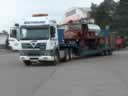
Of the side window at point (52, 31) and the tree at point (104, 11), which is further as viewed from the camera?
the tree at point (104, 11)

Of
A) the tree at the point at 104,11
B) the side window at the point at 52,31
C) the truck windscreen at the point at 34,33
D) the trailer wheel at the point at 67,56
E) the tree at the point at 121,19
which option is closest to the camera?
the truck windscreen at the point at 34,33

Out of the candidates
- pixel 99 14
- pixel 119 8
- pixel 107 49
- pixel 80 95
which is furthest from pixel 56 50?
pixel 99 14

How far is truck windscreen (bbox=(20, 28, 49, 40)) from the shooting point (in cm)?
2825

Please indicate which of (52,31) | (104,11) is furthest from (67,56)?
(104,11)

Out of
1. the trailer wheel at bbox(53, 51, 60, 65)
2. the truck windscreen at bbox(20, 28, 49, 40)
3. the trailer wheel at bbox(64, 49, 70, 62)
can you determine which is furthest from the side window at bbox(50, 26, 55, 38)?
the trailer wheel at bbox(64, 49, 70, 62)

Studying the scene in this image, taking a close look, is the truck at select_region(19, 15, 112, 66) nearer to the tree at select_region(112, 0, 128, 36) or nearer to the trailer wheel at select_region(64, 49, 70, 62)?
the trailer wheel at select_region(64, 49, 70, 62)

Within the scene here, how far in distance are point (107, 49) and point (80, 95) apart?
1128 inches

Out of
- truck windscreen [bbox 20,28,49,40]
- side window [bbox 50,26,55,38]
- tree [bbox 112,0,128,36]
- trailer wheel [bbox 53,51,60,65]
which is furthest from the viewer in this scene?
tree [bbox 112,0,128,36]

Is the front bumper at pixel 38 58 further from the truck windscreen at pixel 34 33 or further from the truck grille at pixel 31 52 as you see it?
the truck windscreen at pixel 34 33

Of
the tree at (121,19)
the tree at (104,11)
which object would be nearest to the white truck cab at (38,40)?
the tree at (121,19)

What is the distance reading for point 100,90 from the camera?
48.8 feet

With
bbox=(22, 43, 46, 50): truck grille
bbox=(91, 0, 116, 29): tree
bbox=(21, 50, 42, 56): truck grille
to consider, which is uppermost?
bbox=(91, 0, 116, 29): tree

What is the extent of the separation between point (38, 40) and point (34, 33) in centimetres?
64

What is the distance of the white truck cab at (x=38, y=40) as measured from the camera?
28047 millimetres
